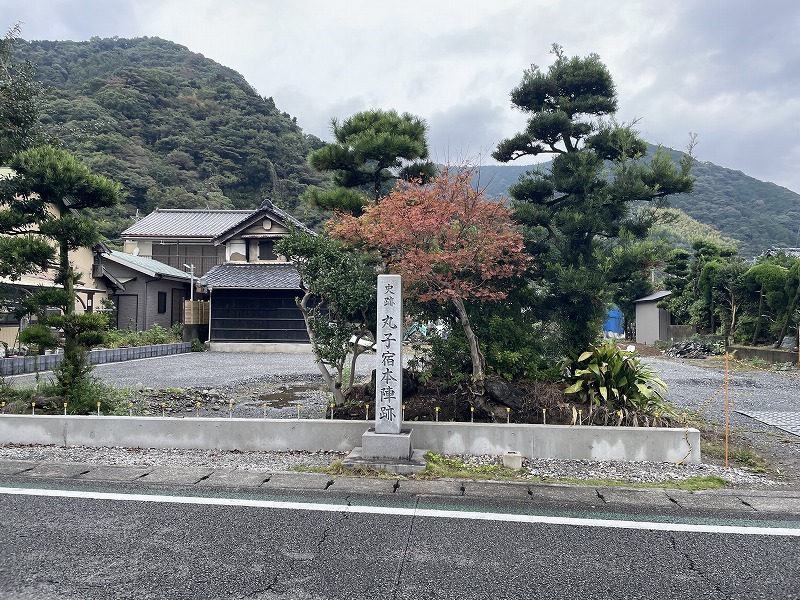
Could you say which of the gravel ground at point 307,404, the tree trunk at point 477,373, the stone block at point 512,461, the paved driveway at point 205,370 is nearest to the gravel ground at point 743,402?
the gravel ground at point 307,404

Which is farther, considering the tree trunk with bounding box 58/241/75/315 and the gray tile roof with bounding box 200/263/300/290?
the gray tile roof with bounding box 200/263/300/290

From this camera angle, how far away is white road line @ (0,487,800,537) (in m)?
4.77

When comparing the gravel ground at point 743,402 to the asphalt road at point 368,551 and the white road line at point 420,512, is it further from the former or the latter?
the asphalt road at point 368,551

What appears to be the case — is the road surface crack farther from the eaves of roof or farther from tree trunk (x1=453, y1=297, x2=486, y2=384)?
the eaves of roof

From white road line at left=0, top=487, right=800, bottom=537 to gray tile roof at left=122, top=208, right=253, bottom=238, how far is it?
88.6 feet

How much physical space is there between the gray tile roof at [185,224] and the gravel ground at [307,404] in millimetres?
14095

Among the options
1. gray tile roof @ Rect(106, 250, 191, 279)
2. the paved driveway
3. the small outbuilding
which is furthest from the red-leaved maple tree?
the small outbuilding

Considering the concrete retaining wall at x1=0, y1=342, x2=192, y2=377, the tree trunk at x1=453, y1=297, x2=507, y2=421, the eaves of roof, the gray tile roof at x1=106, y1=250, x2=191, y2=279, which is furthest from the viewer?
the eaves of roof

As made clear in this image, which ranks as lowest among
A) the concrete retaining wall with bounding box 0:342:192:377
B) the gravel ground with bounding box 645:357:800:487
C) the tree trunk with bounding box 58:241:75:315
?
the gravel ground with bounding box 645:357:800:487

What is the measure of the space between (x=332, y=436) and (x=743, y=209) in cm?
7320

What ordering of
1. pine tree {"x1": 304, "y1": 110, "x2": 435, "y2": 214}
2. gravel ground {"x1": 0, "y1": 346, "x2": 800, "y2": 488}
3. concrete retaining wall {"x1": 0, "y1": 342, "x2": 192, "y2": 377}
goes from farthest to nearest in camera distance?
concrete retaining wall {"x1": 0, "y1": 342, "x2": 192, "y2": 377} < pine tree {"x1": 304, "y1": 110, "x2": 435, "y2": 214} < gravel ground {"x1": 0, "y1": 346, "x2": 800, "y2": 488}

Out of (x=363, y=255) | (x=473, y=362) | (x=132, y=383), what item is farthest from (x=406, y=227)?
(x=132, y=383)

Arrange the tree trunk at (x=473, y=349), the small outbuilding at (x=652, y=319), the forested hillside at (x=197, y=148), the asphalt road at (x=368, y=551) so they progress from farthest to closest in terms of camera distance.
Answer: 1. the forested hillside at (x=197, y=148)
2. the small outbuilding at (x=652, y=319)
3. the tree trunk at (x=473, y=349)
4. the asphalt road at (x=368, y=551)

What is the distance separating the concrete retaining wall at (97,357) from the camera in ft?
45.2
